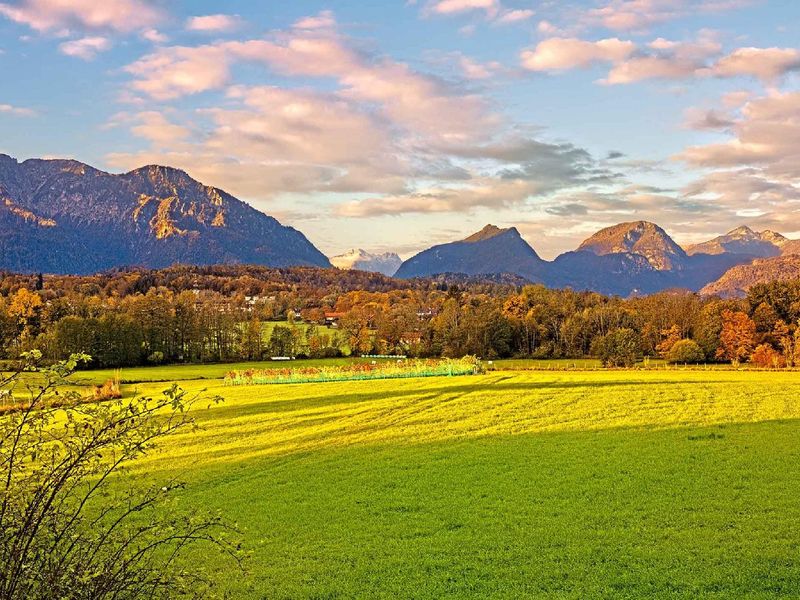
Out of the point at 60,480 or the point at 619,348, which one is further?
the point at 619,348

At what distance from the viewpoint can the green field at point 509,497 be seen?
43.4 feet

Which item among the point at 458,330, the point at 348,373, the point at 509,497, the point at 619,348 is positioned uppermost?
the point at 458,330

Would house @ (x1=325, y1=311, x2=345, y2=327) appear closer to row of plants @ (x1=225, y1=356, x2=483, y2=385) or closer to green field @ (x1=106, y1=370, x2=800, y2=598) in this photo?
row of plants @ (x1=225, y1=356, x2=483, y2=385)

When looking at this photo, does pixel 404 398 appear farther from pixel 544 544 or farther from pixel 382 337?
pixel 382 337

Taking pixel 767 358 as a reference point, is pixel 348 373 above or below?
above

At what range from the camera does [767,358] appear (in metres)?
84.3

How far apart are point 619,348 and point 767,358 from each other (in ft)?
66.2

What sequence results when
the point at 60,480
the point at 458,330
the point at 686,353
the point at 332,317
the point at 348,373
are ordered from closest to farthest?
the point at 60,480, the point at 348,373, the point at 686,353, the point at 458,330, the point at 332,317

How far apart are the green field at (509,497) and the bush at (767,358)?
44.9m

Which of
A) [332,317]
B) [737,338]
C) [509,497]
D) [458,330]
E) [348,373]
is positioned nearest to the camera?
[509,497]

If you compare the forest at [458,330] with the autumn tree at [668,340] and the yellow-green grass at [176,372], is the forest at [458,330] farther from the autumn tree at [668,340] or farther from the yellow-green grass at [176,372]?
the yellow-green grass at [176,372]

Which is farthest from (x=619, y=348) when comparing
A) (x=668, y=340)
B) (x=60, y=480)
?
(x=60, y=480)

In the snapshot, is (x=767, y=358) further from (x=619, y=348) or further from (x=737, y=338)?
(x=619, y=348)

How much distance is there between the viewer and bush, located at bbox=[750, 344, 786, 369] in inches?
3071
